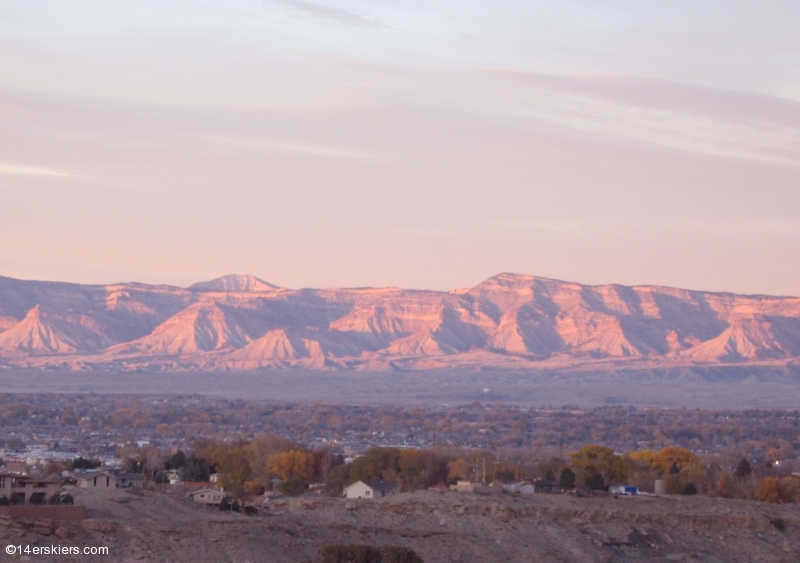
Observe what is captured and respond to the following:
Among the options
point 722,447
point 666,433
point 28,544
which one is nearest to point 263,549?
point 28,544

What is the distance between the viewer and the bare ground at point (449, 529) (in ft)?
171

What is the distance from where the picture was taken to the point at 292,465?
8925 cm

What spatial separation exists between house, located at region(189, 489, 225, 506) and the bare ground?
4.18ft

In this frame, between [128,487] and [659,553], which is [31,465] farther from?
[659,553]

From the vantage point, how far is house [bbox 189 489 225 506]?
214 ft

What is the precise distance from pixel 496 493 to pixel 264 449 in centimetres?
2782

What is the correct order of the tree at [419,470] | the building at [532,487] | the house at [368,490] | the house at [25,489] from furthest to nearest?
the tree at [419,470], the building at [532,487], the house at [368,490], the house at [25,489]

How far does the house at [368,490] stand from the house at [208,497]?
9316 mm

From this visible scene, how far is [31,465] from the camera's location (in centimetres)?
8962

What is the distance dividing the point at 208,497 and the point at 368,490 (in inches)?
447

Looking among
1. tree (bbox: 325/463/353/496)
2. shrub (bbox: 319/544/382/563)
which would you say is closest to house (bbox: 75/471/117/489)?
tree (bbox: 325/463/353/496)

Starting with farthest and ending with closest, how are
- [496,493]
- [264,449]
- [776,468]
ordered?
[776,468]
[264,449]
[496,493]

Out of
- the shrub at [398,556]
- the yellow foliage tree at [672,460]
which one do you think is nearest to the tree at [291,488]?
the shrub at [398,556]

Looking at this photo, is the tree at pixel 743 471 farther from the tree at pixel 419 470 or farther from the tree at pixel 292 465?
the tree at pixel 292 465
